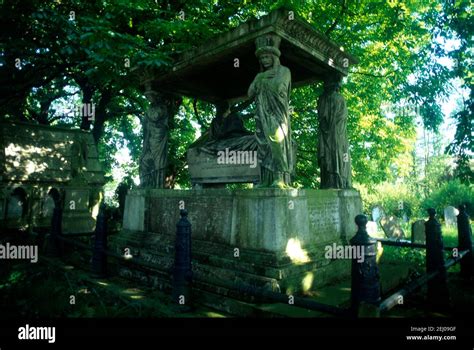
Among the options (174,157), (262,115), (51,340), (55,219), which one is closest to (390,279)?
(262,115)

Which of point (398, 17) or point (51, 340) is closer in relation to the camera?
point (51, 340)

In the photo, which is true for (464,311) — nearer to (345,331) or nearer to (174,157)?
(345,331)

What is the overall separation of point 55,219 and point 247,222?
5661 mm

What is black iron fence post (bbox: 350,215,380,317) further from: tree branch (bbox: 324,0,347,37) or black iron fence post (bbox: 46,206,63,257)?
tree branch (bbox: 324,0,347,37)

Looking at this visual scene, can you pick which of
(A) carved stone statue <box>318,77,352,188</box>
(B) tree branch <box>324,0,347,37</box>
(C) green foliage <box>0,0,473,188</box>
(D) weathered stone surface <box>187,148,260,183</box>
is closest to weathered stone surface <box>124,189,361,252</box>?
(A) carved stone statue <box>318,77,352,188</box>

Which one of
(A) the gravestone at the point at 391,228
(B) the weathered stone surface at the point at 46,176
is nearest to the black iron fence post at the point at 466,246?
(A) the gravestone at the point at 391,228

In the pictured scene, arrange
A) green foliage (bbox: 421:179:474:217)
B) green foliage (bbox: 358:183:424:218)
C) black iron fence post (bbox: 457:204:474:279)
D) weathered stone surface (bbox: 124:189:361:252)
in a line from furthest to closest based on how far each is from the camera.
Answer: green foliage (bbox: 358:183:424:218), green foliage (bbox: 421:179:474:217), black iron fence post (bbox: 457:204:474:279), weathered stone surface (bbox: 124:189:361:252)

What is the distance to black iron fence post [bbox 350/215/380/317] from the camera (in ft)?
8.65

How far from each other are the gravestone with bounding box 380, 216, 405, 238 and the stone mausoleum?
20.6ft

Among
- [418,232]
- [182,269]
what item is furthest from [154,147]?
[418,232]

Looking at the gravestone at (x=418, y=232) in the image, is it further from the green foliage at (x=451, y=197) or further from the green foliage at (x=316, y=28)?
the green foliage at (x=451, y=197)

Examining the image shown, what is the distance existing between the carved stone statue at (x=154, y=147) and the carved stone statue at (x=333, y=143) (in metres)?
3.18

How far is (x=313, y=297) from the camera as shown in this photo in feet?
12.5

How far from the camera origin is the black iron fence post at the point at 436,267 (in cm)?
394
